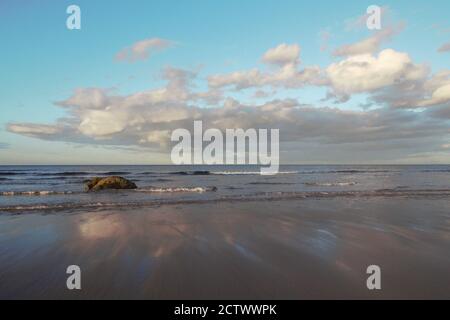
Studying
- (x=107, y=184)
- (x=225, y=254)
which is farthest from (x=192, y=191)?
(x=225, y=254)

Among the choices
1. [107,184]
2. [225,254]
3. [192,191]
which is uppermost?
[107,184]

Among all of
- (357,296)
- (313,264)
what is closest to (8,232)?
(313,264)

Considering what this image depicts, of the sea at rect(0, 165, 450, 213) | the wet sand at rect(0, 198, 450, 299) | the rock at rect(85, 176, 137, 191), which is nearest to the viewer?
the wet sand at rect(0, 198, 450, 299)

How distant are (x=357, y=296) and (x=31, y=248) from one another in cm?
702

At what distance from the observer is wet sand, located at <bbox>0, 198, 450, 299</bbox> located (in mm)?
4781

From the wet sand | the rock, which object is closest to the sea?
the rock

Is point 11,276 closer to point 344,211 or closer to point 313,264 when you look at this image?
point 313,264

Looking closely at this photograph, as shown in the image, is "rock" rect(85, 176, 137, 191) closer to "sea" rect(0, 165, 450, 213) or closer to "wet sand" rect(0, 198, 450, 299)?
"sea" rect(0, 165, 450, 213)

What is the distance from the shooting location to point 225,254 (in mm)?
6781

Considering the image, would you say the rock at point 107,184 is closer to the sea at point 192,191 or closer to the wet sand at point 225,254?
the sea at point 192,191

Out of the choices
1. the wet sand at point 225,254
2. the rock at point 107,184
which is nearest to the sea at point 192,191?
the rock at point 107,184

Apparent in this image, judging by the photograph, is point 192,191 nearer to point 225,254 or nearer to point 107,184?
point 107,184

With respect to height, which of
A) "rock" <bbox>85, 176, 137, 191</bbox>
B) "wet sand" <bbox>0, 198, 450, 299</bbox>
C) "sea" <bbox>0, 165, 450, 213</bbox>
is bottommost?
"wet sand" <bbox>0, 198, 450, 299</bbox>
